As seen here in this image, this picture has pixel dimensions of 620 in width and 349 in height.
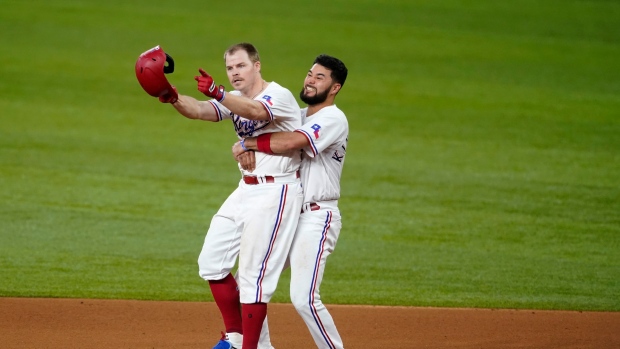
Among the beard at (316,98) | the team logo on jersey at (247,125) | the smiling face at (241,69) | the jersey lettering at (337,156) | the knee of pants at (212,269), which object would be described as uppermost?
the smiling face at (241,69)

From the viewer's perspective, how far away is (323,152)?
5.85 metres

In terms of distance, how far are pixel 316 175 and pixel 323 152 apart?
0.17 metres

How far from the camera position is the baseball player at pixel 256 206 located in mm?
5586

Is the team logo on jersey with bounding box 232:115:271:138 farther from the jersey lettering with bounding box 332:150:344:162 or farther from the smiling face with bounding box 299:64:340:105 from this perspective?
the jersey lettering with bounding box 332:150:344:162

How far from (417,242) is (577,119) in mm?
7054

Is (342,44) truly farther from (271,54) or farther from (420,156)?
(420,156)

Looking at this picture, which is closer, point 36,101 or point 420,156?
point 420,156

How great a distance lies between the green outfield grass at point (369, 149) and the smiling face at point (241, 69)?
9.57 ft

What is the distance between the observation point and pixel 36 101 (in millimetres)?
16078

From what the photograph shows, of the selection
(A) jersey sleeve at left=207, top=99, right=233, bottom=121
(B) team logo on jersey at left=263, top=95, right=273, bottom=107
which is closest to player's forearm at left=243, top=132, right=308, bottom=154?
(B) team logo on jersey at left=263, top=95, right=273, bottom=107

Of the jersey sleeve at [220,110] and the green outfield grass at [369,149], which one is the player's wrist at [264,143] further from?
the green outfield grass at [369,149]

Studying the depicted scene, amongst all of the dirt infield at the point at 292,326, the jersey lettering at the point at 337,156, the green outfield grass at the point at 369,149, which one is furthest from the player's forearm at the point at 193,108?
the green outfield grass at the point at 369,149

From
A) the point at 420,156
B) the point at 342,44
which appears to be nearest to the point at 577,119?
the point at 420,156

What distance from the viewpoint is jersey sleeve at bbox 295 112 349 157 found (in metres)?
5.55
